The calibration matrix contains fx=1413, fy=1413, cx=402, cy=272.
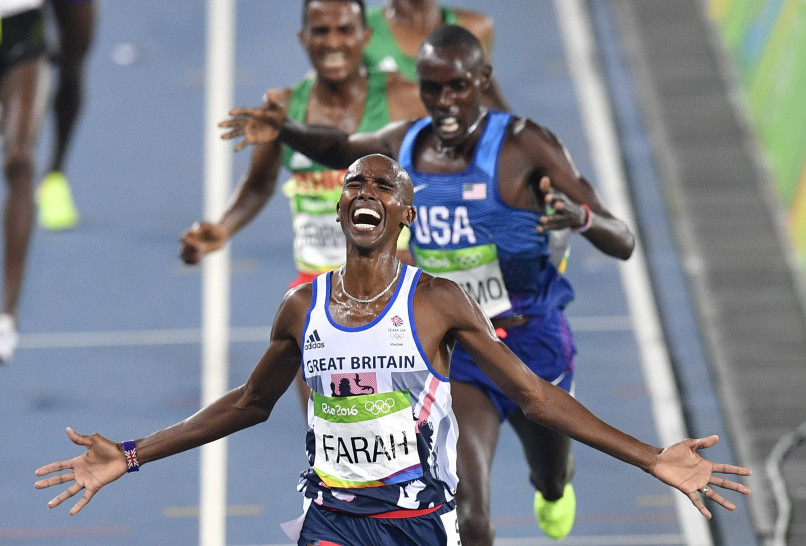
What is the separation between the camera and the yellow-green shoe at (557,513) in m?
5.63

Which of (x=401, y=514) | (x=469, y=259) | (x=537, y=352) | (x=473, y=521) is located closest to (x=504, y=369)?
(x=401, y=514)

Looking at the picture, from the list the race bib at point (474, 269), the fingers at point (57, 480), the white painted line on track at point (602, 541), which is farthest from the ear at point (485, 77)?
the white painted line on track at point (602, 541)

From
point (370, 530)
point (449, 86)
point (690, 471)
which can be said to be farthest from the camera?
point (449, 86)

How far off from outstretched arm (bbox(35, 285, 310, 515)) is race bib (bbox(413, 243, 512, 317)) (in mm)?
1012

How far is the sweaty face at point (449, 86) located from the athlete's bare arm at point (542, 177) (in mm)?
201

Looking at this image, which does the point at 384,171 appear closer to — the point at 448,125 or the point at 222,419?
the point at 222,419

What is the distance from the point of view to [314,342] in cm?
389

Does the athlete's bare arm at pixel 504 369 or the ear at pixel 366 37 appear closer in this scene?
the athlete's bare arm at pixel 504 369

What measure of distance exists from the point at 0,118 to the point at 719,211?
4.44 meters

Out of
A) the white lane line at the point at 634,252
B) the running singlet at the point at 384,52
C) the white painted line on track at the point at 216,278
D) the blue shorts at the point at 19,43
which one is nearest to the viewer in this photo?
the white painted line on track at the point at 216,278

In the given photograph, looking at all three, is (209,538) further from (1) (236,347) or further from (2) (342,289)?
(2) (342,289)

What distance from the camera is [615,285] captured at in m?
8.49

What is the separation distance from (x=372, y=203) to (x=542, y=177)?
1182 millimetres

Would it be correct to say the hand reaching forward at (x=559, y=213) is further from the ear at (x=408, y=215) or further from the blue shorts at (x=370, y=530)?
the blue shorts at (x=370, y=530)
